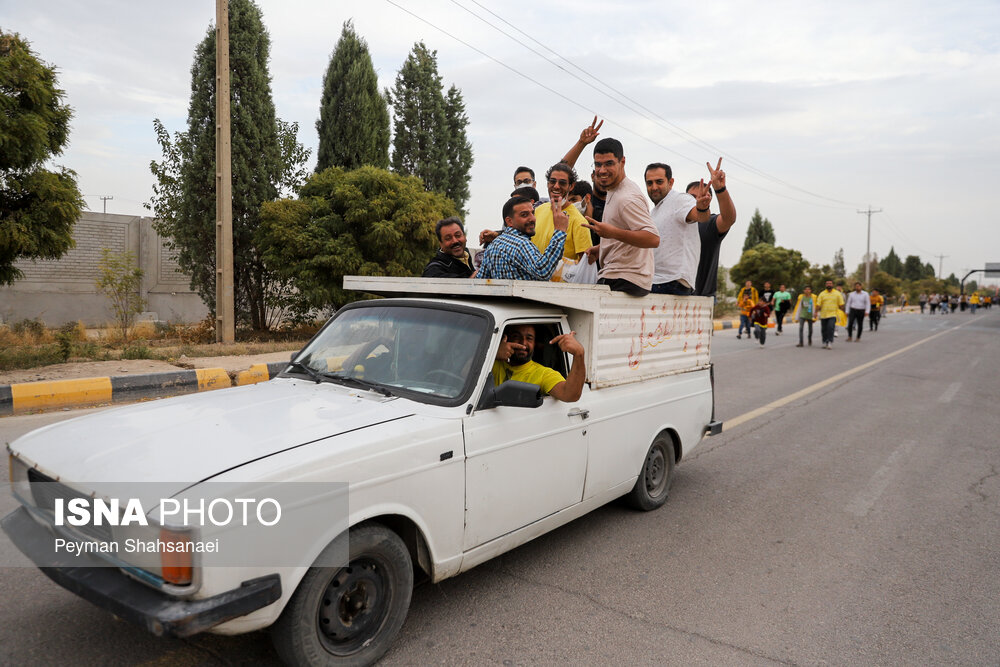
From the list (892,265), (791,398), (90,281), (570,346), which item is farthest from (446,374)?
(892,265)

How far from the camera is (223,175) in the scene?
41.8ft

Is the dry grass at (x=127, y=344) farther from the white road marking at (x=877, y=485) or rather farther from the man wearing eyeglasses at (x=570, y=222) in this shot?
the white road marking at (x=877, y=485)

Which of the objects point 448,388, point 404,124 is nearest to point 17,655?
point 448,388

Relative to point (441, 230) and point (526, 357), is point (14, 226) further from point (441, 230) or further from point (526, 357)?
point (526, 357)

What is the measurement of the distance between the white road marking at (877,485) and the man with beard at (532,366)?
111 inches

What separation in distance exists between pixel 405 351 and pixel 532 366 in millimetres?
720

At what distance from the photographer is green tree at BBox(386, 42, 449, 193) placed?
80.2 ft

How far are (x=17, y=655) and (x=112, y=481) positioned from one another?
1047mm

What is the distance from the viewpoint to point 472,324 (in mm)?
3438

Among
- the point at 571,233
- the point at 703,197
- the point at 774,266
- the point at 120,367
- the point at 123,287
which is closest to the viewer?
the point at 571,233

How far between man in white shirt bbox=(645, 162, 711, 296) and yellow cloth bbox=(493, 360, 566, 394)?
196 centimetres

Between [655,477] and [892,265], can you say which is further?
[892,265]

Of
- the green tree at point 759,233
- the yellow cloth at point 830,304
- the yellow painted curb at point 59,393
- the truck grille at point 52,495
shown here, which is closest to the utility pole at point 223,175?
the yellow painted curb at point 59,393

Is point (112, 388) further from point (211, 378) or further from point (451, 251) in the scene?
point (451, 251)
